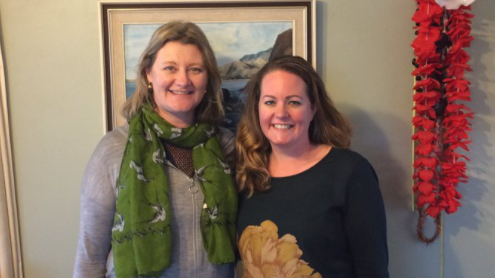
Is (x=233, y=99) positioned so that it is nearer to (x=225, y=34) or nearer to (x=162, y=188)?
(x=225, y=34)

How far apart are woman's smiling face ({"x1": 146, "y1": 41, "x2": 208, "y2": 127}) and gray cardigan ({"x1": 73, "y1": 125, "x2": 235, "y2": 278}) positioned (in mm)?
205

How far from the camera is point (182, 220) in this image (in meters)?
1.18

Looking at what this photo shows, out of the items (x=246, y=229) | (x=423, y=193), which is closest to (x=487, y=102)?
(x=423, y=193)

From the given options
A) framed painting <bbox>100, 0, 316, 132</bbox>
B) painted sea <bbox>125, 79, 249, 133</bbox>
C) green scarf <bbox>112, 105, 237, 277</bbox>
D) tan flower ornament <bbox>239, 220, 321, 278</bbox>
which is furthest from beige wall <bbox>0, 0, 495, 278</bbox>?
tan flower ornament <bbox>239, 220, 321, 278</bbox>

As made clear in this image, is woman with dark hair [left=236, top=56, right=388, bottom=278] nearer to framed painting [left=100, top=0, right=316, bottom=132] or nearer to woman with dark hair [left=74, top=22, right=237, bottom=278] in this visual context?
woman with dark hair [left=74, top=22, right=237, bottom=278]

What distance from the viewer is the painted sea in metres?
1.55

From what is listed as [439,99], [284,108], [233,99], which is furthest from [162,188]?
[439,99]

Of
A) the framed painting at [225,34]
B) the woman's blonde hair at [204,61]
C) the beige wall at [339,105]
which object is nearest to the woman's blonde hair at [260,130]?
the woman's blonde hair at [204,61]

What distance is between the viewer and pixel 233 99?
1.56 m

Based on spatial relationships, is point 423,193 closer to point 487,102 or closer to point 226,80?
point 487,102

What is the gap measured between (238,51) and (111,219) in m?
0.82

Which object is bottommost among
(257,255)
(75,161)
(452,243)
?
(452,243)

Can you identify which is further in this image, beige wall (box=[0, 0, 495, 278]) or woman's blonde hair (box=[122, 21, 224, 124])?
beige wall (box=[0, 0, 495, 278])

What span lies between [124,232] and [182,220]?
178mm
